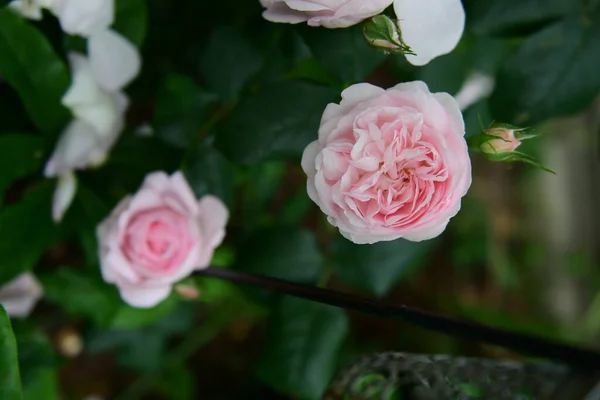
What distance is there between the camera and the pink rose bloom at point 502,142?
18.2 inches

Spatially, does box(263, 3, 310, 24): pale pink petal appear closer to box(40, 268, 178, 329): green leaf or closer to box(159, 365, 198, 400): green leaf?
box(40, 268, 178, 329): green leaf

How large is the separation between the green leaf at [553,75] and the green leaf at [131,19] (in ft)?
1.29

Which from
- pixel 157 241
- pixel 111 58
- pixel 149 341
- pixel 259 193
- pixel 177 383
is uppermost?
pixel 111 58

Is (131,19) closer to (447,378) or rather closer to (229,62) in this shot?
(229,62)

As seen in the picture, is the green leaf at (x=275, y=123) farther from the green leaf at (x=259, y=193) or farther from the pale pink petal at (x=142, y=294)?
the green leaf at (x=259, y=193)

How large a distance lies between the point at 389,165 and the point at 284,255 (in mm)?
326

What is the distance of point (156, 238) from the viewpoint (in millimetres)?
608

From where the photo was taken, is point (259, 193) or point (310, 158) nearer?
point (310, 158)

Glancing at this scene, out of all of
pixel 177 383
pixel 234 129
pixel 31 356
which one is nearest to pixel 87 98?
pixel 234 129

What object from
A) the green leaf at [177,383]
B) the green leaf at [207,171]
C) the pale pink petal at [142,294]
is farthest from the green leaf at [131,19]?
the green leaf at [177,383]

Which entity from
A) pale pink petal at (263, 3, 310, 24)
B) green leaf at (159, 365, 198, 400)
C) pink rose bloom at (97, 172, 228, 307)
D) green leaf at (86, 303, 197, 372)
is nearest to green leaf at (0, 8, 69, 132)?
pink rose bloom at (97, 172, 228, 307)

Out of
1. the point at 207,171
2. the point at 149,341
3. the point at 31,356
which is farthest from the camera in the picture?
the point at 149,341

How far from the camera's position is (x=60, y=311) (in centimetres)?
105

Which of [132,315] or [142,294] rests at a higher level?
[142,294]
